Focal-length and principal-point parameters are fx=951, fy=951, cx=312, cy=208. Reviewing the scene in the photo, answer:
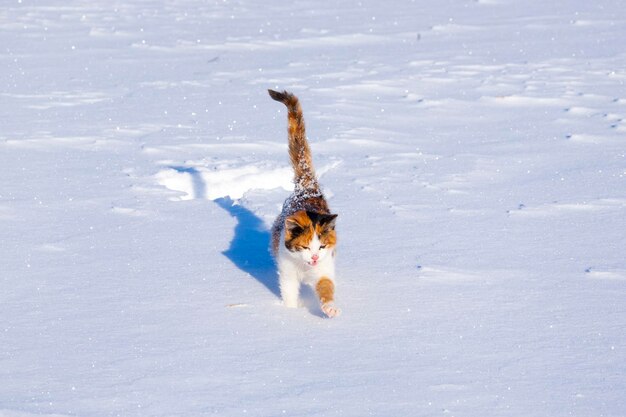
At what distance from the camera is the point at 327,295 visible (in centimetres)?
405

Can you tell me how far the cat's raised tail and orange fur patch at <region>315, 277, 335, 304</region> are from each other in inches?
27.4

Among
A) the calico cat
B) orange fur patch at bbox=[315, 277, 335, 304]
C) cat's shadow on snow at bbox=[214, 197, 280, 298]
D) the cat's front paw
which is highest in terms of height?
cat's shadow on snow at bbox=[214, 197, 280, 298]

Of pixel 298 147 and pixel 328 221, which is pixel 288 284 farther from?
pixel 298 147

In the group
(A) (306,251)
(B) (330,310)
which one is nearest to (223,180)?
(A) (306,251)

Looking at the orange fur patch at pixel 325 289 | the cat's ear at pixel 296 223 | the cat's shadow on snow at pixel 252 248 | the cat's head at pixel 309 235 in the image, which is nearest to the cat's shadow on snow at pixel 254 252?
the cat's shadow on snow at pixel 252 248

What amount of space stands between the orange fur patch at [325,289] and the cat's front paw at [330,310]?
32mm

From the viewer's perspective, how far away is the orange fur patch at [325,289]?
4.04 m

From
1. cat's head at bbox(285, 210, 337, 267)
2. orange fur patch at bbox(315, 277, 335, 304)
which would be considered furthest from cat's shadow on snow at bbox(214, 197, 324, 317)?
cat's head at bbox(285, 210, 337, 267)

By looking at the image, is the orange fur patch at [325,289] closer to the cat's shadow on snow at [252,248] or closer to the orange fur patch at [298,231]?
the orange fur patch at [298,231]

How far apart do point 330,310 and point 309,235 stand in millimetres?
328

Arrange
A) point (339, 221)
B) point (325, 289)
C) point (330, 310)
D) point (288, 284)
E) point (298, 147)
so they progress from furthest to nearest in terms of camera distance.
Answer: point (339, 221)
point (298, 147)
point (288, 284)
point (325, 289)
point (330, 310)

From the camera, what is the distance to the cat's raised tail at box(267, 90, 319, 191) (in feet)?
15.4

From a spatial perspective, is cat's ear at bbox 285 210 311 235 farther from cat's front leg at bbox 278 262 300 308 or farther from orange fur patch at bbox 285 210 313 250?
cat's front leg at bbox 278 262 300 308

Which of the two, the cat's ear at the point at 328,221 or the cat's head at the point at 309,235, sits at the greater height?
the cat's ear at the point at 328,221
